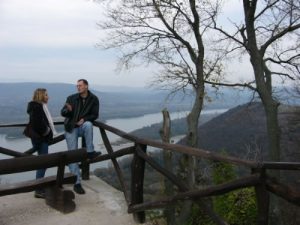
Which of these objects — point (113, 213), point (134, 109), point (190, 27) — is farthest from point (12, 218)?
point (134, 109)

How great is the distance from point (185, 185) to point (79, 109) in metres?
2.62

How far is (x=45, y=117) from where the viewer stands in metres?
6.45

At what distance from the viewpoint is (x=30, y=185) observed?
5.81m

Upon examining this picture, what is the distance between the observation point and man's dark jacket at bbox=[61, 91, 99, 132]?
683cm

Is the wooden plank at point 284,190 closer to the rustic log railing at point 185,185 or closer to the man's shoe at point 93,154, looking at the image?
the rustic log railing at point 185,185

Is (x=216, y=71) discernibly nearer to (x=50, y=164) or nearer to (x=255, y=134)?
(x=50, y=164)

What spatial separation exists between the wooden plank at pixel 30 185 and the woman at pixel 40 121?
2.21 ft

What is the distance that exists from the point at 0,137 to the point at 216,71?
136ft

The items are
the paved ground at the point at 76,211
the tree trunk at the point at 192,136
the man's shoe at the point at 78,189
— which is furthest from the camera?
the tree trunk at the point at 192,136

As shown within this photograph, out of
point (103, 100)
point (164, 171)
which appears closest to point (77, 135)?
point (164, 171)

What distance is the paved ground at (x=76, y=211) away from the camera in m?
5.84

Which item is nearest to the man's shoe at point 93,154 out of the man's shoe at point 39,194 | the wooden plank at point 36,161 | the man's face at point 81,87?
the man's shoe at point 39,194

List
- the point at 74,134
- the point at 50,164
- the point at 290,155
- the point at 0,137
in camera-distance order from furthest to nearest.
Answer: the point at 0,137
the point at 290,155
the point at 74,134
the point at 50,164

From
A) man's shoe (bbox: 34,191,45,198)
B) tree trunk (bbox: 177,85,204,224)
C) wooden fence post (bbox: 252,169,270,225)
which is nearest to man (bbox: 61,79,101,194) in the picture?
man's shoe (bbox: 34,191,45,198)
